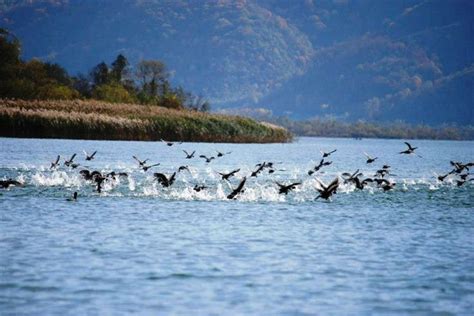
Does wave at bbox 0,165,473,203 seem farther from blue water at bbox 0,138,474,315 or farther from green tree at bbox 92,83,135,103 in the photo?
green tree at bbox 92,83,135,103

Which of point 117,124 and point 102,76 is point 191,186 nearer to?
point 117,124

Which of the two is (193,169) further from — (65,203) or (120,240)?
(120,240)

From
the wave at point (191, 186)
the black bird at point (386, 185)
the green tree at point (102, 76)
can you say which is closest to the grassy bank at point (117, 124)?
the wave at point (191, 186)

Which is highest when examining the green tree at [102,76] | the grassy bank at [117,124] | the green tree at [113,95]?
the green tree at [102,76]

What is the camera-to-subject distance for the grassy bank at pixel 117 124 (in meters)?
76.7

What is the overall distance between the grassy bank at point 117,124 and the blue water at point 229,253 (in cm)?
3947

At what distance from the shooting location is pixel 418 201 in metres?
37.1

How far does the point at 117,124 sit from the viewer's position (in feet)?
265

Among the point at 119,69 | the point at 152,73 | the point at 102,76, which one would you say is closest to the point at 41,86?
the point at 102,76

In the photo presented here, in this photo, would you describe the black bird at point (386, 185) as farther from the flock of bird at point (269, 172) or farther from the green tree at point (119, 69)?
the green tree at point (119, 69)

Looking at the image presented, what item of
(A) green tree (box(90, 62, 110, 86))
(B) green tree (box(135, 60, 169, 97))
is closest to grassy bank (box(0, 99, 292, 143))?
(A) green tree (box(90, 62, 110, 86))

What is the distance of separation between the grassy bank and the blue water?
39.5 meters

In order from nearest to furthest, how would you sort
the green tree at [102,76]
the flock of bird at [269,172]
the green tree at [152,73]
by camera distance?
the flock of bird at [269,172] < the green tree at [102,76] < the green tree at [152,73]

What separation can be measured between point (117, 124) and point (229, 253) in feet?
199
